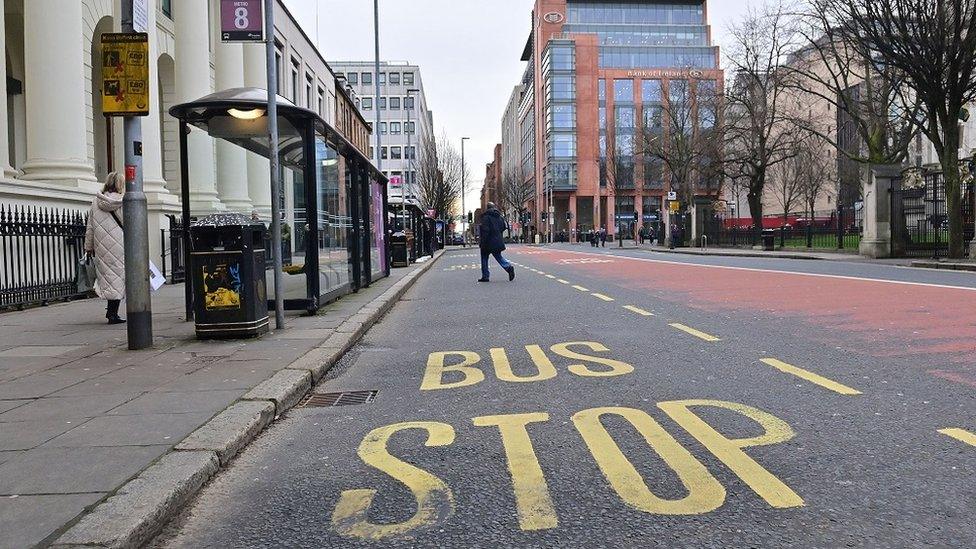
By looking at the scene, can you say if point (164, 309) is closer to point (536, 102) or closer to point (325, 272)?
point (325, 272)

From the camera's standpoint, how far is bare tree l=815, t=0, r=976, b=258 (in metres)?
21.2

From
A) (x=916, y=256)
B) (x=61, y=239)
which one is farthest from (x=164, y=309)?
(x=916, y=256)

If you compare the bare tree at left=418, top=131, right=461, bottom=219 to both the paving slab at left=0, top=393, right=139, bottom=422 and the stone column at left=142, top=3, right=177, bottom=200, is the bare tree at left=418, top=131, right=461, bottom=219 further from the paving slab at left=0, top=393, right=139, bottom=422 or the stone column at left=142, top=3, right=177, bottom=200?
the paving slab at left=0, top=393, right=139, bottom=422

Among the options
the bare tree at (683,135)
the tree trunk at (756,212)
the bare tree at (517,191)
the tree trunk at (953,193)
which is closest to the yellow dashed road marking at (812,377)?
the tree trunk at (953,193)

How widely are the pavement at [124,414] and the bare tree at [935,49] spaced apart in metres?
20.1

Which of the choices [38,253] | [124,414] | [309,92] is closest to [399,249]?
[38,253]

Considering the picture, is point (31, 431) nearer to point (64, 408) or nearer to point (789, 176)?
point (64, 408)

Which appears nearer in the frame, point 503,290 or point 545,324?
point 545,324

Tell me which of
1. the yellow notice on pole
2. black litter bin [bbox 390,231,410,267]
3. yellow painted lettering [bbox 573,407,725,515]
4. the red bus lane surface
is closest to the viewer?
yellow painted lettering [bbox 573,407,725,515]

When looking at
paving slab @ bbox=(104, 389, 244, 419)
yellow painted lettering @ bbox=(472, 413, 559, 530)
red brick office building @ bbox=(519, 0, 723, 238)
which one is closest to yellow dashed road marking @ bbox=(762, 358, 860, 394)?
yellow painted lettering @ bbox=(472, 413, 559, 530)

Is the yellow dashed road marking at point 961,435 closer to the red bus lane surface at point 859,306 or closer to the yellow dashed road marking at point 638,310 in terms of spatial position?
the red bus lane surface at point 859,306

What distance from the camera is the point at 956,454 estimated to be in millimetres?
3699

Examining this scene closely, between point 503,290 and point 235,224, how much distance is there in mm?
7474

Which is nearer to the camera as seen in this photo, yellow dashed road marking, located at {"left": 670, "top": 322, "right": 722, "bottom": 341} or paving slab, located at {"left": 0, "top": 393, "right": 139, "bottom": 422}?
paving slab, located at {"left": 0, "top": 393, "right": 139, "bottom": 422}
